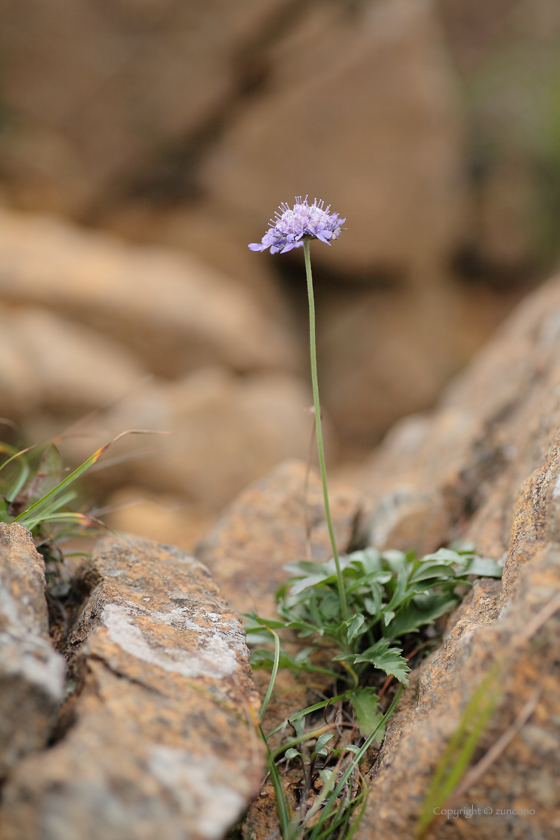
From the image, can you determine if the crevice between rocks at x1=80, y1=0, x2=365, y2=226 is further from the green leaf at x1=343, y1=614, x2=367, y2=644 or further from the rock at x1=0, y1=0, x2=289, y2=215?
the green leaf at x1=343, y1=614, x2=367, y2=644

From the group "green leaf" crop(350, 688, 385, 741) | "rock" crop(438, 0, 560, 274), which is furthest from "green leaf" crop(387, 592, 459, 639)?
"rock" crop(438, 0, 560, 274)

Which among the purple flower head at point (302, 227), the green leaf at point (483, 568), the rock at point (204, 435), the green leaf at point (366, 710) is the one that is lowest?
the green leaf at point (366, 710)

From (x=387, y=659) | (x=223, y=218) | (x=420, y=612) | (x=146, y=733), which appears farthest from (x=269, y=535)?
(x=223, y=218)

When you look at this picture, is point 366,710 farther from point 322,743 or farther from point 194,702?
point 194,702

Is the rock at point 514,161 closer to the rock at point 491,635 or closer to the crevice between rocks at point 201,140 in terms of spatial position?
the crevice between rocks at point 201,140

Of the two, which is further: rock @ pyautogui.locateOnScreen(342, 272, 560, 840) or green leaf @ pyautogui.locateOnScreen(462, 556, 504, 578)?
green leaf @ pyautogui.locateOnScreen(462, 556, 504, 578)

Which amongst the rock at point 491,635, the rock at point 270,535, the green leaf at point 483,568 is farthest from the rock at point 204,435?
the green leaf at point 483,568

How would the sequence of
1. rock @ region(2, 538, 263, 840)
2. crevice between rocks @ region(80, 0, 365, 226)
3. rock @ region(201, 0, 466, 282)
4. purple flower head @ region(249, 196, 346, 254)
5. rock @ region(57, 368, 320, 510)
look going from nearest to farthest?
rock @ region(2, 538, 263, 840), purple flower head @ region(249, 196, 346, 254), rock @ region(57, 368, 320, 510), crevice between rocks @ region(80, 0, 365, 226), rock @ region(201, 0, 466, 282)

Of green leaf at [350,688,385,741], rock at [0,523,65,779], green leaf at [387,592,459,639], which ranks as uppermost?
green leaf at [387,592,459,639]
